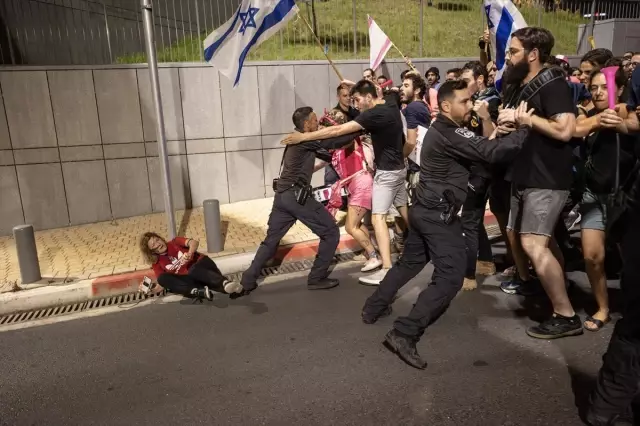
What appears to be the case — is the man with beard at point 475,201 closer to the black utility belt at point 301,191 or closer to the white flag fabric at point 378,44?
the black utility belt at point 301,191

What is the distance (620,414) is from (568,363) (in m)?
0.77

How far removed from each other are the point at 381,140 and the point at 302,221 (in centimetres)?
112

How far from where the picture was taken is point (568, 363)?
3557 millimetres

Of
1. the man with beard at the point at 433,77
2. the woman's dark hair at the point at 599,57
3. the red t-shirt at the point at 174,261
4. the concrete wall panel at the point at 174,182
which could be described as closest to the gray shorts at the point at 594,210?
the woman's dark hair at the point at 599,57

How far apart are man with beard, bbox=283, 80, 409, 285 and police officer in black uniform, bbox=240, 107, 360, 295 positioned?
0.63ft

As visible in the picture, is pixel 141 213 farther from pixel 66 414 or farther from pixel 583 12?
pixel 583 12

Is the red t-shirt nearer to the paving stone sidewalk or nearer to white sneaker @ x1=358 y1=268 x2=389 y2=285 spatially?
the paving stone sidewalk

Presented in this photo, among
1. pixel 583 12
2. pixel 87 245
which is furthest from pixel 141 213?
pixel 583 12

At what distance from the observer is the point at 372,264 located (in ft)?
18.7

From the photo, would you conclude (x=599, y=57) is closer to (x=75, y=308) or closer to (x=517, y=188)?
(x=517, y=188)

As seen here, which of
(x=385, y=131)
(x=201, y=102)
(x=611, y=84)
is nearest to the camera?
(x=611, y=84)

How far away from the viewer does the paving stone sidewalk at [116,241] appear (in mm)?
5887

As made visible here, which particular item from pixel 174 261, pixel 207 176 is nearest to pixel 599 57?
pixel 174 261

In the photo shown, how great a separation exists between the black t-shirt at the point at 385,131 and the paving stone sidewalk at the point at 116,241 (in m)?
1.99
